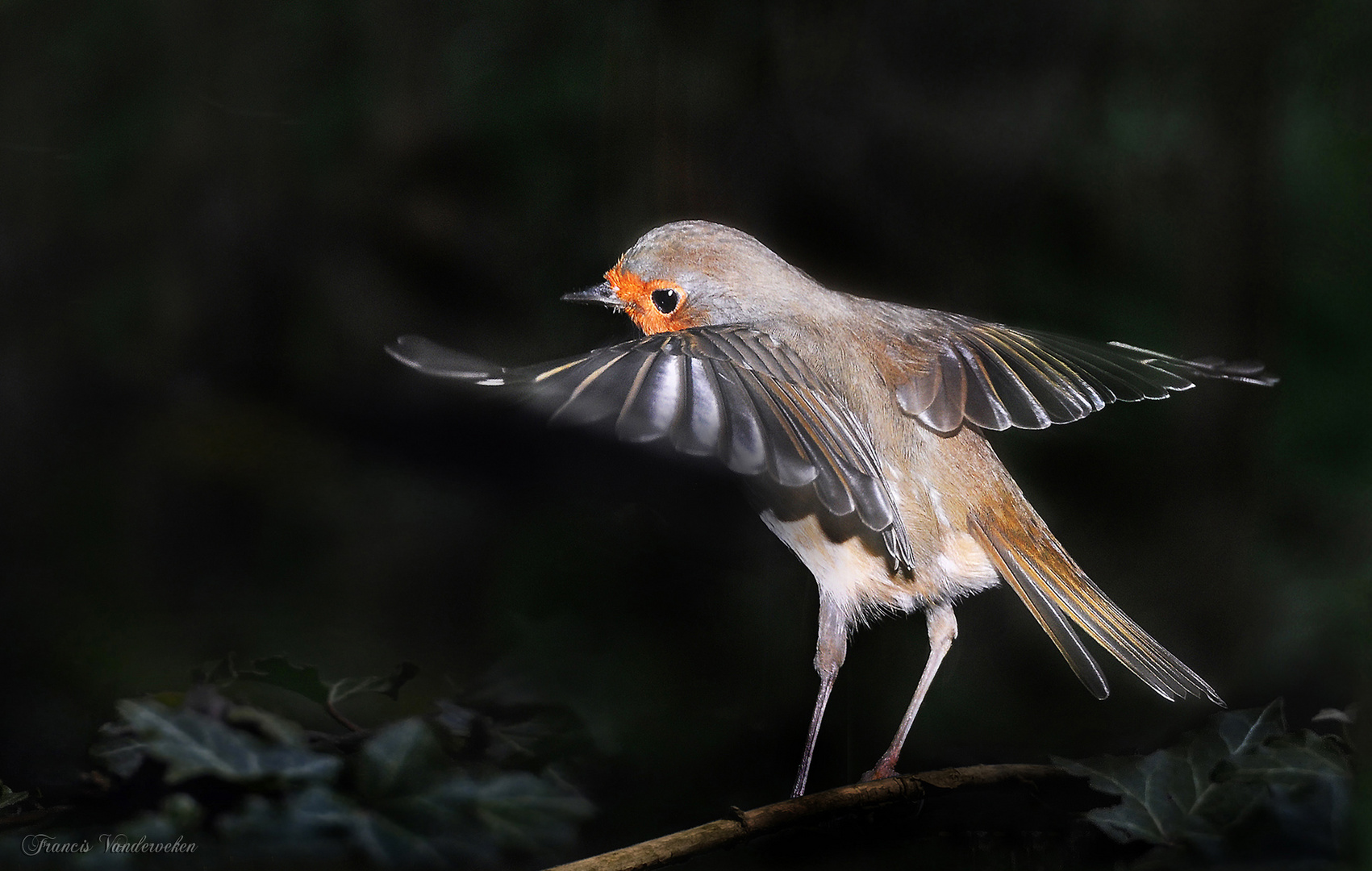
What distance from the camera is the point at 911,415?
87 centimetres

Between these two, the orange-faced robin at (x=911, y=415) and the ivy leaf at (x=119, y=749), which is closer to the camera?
the ivy leaf at (x=119, y=749)

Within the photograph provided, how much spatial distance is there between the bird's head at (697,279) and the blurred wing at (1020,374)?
0.15 meters

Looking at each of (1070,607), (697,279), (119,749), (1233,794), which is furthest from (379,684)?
(1233,794)

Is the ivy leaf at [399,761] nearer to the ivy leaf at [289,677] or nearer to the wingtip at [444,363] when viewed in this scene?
the ivy leaf at [289,677]

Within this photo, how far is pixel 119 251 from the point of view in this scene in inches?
31.0

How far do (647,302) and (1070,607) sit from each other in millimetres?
490

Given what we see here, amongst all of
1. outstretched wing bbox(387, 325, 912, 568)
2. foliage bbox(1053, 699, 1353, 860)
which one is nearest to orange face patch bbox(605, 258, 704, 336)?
outstretched wing bbox(387, 325, 912, 568)

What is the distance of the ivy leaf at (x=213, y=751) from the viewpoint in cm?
71

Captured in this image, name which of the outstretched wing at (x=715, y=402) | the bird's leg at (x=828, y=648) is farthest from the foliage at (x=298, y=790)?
the outstretched wing at (x=715, y=402)

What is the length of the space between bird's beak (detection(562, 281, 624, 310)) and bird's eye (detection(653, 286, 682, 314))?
0.12ft

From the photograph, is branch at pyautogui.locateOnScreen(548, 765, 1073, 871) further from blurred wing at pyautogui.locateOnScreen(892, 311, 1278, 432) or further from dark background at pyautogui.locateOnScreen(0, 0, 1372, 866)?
blurred wing at pyautogui.locateOnScreen(892, 311, 1278, 432)

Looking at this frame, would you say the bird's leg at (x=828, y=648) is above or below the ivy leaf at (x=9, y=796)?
above

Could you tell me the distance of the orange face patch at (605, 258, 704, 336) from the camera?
0.87 meters

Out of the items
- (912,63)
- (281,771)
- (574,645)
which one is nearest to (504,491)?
(574,645)
